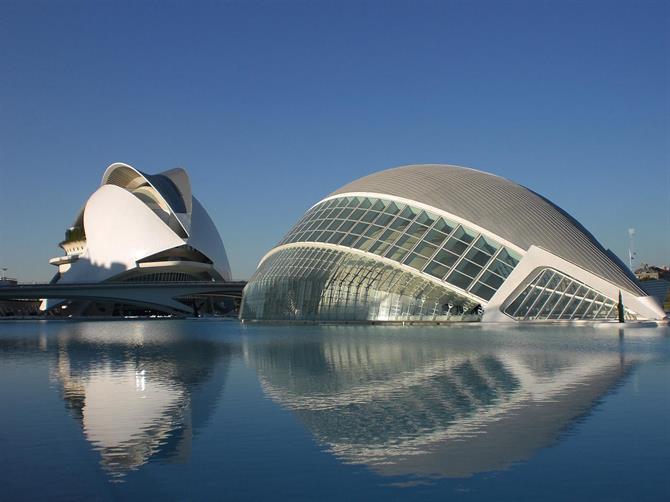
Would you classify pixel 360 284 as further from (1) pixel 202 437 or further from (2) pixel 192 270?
(2) pixel 192 270

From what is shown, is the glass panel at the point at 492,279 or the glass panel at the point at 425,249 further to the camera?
the glass panel at the point at 425,249

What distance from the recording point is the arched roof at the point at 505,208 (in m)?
35.0

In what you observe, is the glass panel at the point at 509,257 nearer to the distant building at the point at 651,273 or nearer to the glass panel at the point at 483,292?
the glass panel at the point at 483,292

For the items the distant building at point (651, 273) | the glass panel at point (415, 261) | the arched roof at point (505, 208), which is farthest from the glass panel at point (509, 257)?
the distant building at point (651, 273)

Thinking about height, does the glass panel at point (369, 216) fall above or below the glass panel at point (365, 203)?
below

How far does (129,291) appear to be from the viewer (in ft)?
270

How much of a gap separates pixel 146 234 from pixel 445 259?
57.7 m

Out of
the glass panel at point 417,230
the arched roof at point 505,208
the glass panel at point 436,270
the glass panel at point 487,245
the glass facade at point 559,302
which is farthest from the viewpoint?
the glass panel at point 417,230

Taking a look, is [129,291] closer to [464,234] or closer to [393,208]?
[393,208]

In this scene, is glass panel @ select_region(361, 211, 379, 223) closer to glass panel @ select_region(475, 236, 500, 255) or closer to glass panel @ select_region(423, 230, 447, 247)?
glass panel @ select_region(423, 230, 447, 247)

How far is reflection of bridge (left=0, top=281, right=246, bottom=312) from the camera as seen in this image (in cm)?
8169

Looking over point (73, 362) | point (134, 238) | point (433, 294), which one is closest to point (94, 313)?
point (134, 238)

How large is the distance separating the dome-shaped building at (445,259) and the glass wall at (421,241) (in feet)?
0.19

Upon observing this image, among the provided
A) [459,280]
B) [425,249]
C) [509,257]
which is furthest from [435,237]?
[509,257]
